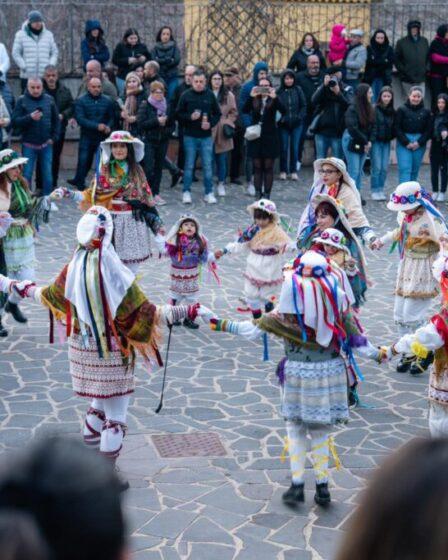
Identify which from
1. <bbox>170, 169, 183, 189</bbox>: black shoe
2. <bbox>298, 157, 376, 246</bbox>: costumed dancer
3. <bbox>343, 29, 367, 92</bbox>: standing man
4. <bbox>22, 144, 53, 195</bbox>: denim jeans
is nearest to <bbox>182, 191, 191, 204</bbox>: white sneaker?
<bbox>170, 169, 183, 189</bbox>: black shoe

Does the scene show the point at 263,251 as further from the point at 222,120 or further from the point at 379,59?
the point at 379,59

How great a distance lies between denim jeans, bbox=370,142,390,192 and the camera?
18.2m

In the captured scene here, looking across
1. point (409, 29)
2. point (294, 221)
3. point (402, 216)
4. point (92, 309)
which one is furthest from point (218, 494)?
point (409, 29)

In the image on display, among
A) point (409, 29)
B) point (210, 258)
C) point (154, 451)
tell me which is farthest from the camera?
point (409, 29)

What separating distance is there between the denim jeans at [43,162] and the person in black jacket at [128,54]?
109 inches

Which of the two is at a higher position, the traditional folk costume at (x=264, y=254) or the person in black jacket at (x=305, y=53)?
the person in black jacket at (x=305, y=53)

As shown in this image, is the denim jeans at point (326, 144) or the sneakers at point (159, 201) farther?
the denim jeans at point (326, 144)

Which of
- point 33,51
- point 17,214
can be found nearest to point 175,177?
point 33,51

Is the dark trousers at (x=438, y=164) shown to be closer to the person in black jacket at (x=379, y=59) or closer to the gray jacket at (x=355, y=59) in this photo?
the gray jacket at (x=355, y=59)

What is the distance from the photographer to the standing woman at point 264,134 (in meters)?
17.2

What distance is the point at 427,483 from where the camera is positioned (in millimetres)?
1952

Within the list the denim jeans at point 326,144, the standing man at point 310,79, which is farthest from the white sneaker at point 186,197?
the standing man at point 310,79

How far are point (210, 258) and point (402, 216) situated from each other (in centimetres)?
204

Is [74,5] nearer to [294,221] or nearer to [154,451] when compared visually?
[294,221]
